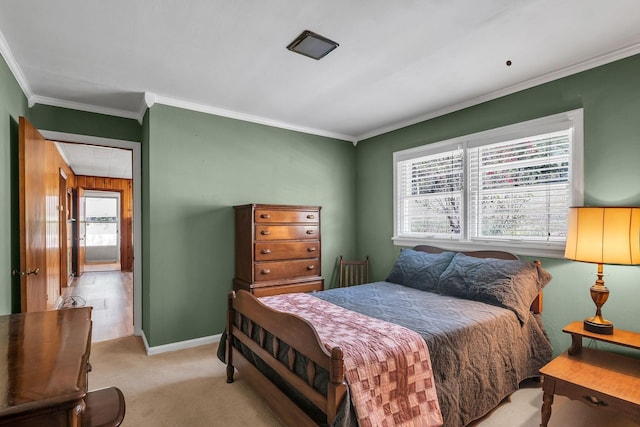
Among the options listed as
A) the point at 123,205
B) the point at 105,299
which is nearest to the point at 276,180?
the point at 105,299

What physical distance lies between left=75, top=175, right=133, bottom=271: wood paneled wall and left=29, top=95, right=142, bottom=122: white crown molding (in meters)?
5.84

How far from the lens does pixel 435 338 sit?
78.7 inches

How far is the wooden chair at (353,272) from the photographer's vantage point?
4477 mm

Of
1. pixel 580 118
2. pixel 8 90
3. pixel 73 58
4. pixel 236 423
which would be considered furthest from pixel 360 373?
pixel 8 90

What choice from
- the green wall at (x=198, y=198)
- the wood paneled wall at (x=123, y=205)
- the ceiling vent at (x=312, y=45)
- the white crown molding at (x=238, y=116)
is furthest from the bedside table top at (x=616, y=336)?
the wood paneled wall at (x=123, y=205)

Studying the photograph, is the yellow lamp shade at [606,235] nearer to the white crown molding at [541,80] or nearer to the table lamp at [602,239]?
the table lamp at [602,239]

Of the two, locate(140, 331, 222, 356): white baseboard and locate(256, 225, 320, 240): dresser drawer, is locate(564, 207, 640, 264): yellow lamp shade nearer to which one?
locate(256, 225, 320, 240): dresser drawer

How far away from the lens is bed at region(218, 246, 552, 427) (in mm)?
1740

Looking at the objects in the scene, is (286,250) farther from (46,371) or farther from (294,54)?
(46,371)

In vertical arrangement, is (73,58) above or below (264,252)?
above

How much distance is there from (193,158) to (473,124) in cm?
298

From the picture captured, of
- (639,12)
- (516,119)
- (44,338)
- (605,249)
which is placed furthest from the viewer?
(516,119)

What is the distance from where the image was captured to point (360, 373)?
65.3 inches

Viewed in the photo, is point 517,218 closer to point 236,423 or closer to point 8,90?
point 236,423
